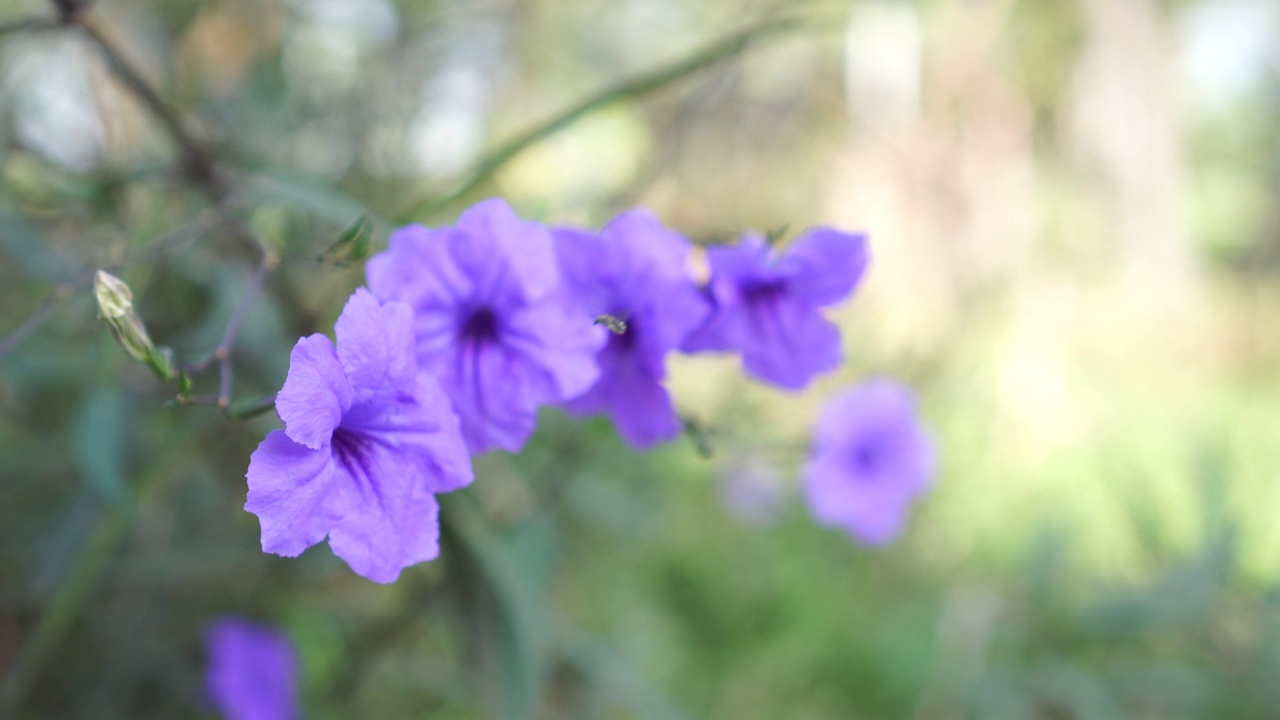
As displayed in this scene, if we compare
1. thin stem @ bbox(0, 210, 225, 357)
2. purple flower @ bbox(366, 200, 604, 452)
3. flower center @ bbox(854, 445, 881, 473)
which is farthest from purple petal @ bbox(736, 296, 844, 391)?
flower center @ bbox(854, 445, 881, 473)

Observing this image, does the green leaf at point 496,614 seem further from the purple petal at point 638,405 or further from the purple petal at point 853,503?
the purple petal at point 853,503

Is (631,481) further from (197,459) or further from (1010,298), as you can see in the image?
(1010,298)

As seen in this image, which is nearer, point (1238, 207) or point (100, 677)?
point (100, 677)

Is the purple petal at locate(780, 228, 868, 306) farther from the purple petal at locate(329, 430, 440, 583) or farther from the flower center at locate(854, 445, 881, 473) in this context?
the flower center at locate(854, 445, 881, 473)

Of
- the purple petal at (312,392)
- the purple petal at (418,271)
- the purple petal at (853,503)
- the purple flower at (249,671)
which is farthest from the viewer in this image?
the purple petal at (853,503)

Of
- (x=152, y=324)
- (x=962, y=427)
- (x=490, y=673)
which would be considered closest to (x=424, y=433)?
(x=490, y=673)

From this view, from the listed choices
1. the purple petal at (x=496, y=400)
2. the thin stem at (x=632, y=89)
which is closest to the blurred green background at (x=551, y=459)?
the thin stem at (x=632, y=89)
